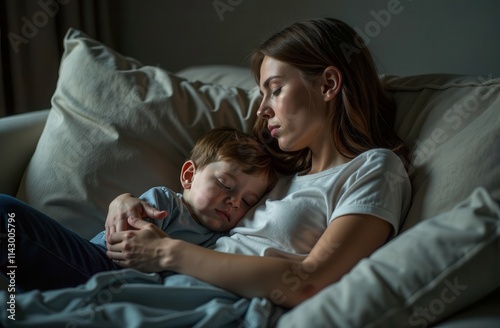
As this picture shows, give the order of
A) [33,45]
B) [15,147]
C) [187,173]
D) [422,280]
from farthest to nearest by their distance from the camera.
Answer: [33,45], [15,147], [187,173], [422,280]

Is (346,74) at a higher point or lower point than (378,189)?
higher

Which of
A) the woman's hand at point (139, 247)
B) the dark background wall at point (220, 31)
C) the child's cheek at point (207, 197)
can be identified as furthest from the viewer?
the dark background wall at point (220, 31)

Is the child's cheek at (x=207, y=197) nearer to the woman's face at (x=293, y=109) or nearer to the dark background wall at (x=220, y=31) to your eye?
the woman's face at (x=293, y=109)

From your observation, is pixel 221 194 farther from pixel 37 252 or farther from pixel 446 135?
pixel 446 135

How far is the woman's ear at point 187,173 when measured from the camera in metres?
1.45

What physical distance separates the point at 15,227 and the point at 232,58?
132 cm

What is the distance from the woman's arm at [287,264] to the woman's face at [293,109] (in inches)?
10.9

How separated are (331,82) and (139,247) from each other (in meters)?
0.59

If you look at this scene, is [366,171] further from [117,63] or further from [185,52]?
[185,52]

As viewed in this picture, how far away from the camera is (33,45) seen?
2160 mm

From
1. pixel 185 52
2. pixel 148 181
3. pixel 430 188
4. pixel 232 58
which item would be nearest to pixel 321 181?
pixel 430 188

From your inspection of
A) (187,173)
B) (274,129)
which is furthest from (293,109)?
(187,173)

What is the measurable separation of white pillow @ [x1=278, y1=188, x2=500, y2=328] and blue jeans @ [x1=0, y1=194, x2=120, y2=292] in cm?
52

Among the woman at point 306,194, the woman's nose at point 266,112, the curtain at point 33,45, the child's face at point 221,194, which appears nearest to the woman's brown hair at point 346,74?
the woman at point 306,194
